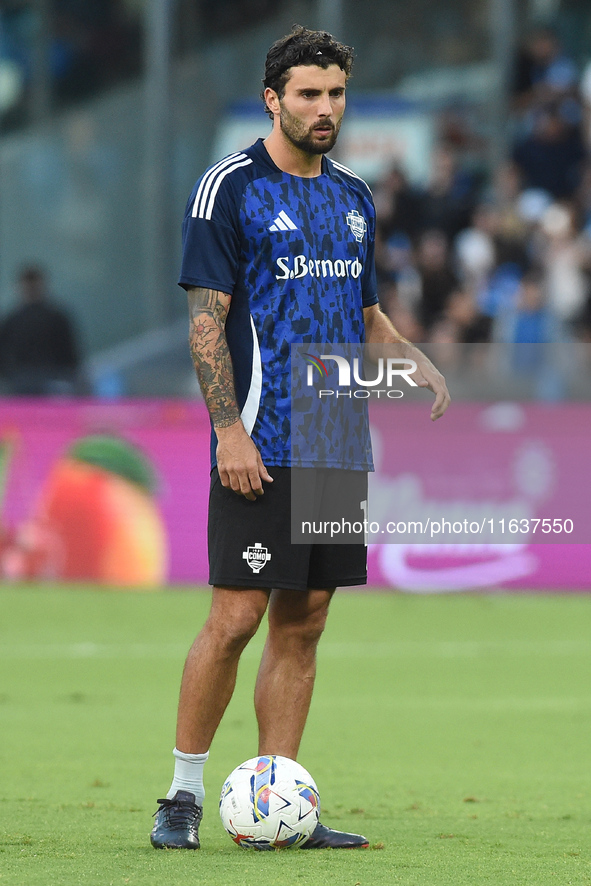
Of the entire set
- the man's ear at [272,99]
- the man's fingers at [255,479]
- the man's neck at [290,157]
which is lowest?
the man's fingers at [255,479]

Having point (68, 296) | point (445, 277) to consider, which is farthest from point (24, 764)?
point (68, 296)

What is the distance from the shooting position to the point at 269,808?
4543 mm

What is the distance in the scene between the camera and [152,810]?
5270mm

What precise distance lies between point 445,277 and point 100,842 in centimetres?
1070

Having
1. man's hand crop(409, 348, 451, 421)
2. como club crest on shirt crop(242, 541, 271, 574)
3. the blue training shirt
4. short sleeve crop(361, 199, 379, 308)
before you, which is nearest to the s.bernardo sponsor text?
the blue training shirt

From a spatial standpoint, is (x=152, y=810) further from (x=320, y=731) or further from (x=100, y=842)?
(x=320, y=731)

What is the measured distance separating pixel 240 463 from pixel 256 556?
27 cm

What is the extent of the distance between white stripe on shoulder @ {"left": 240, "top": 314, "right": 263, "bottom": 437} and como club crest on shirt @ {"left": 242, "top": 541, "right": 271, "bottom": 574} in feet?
1.10

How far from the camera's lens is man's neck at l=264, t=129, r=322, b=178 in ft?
15.7

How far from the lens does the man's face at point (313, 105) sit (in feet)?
15.4

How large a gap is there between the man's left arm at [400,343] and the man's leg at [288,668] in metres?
0.76

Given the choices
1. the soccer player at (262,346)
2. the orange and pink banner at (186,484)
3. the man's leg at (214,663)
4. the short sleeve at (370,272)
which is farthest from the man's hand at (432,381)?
the orange and pink banner at (186,484)

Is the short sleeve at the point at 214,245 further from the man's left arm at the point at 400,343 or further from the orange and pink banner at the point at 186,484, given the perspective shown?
the orange and pink banner at the point at 186,484

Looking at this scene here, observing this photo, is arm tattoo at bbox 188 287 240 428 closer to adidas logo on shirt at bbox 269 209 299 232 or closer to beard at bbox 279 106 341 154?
adidas logo on shirt at bbox 269 209 299 232
